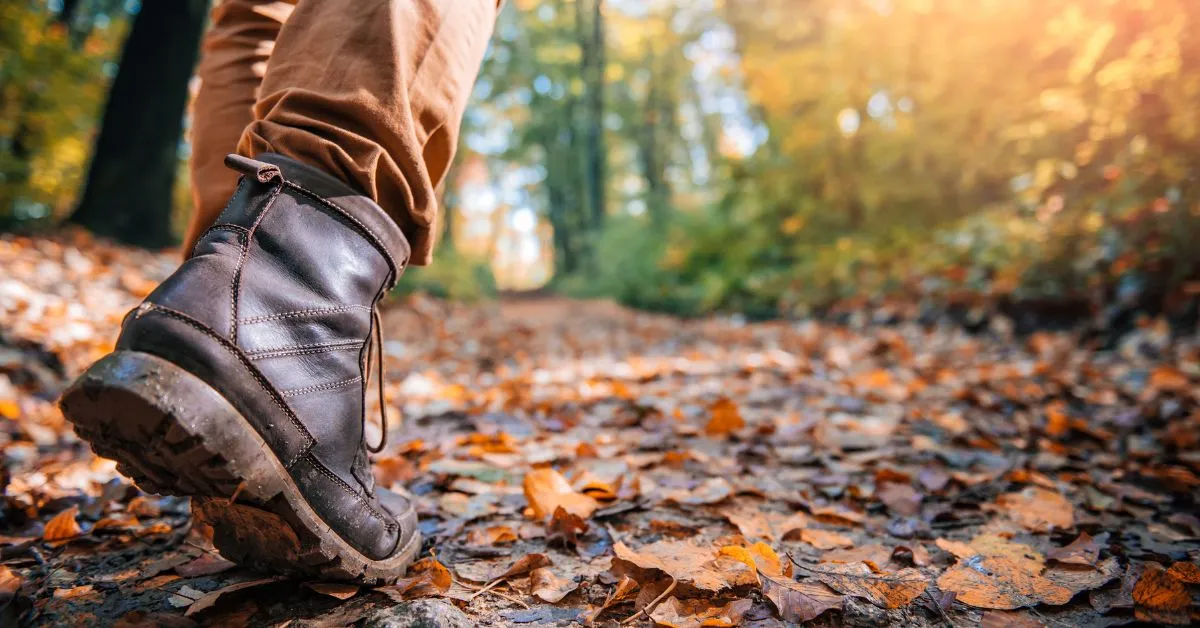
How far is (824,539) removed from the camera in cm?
125

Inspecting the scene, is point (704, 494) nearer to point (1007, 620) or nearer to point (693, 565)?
point (693, 565)

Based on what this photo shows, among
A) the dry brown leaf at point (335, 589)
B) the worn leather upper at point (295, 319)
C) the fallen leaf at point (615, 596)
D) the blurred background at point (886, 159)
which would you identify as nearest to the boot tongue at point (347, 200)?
the worn leather upper at point (295, 319)

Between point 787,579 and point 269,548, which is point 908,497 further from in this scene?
point 269,548

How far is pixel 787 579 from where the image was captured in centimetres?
100

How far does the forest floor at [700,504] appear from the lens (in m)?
0.95

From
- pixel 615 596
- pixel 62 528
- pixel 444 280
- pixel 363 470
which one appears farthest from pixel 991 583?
pixel 444 280

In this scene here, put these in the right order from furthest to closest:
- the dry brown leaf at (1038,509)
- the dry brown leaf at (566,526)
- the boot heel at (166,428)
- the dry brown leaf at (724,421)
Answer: the dry brown leaf at (724,421) → the dry brown leaf at (1038,509) → the dry brown leaf at (566,526) → the boot heel at (166,428)

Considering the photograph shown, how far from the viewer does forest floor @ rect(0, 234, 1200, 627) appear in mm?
953

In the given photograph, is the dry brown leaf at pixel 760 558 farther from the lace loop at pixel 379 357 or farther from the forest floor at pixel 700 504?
the lace loop at pixel 379 357

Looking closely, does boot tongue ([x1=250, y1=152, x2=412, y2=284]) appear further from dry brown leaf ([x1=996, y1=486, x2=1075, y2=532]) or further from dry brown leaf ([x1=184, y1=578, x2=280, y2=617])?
dry brown leaf ([x1=996, y1=486, x2=1075, y2=532])

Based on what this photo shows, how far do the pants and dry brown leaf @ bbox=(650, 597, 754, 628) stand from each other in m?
0.70

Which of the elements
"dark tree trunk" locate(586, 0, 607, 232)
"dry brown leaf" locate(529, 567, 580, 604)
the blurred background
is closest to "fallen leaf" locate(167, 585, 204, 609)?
"dry brown leaf" locate(529, 567, 580, 604)

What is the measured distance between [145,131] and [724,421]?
552cm

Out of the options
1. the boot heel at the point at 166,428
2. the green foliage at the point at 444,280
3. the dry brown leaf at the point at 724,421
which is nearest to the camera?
the boot heel at the point at 166,428
